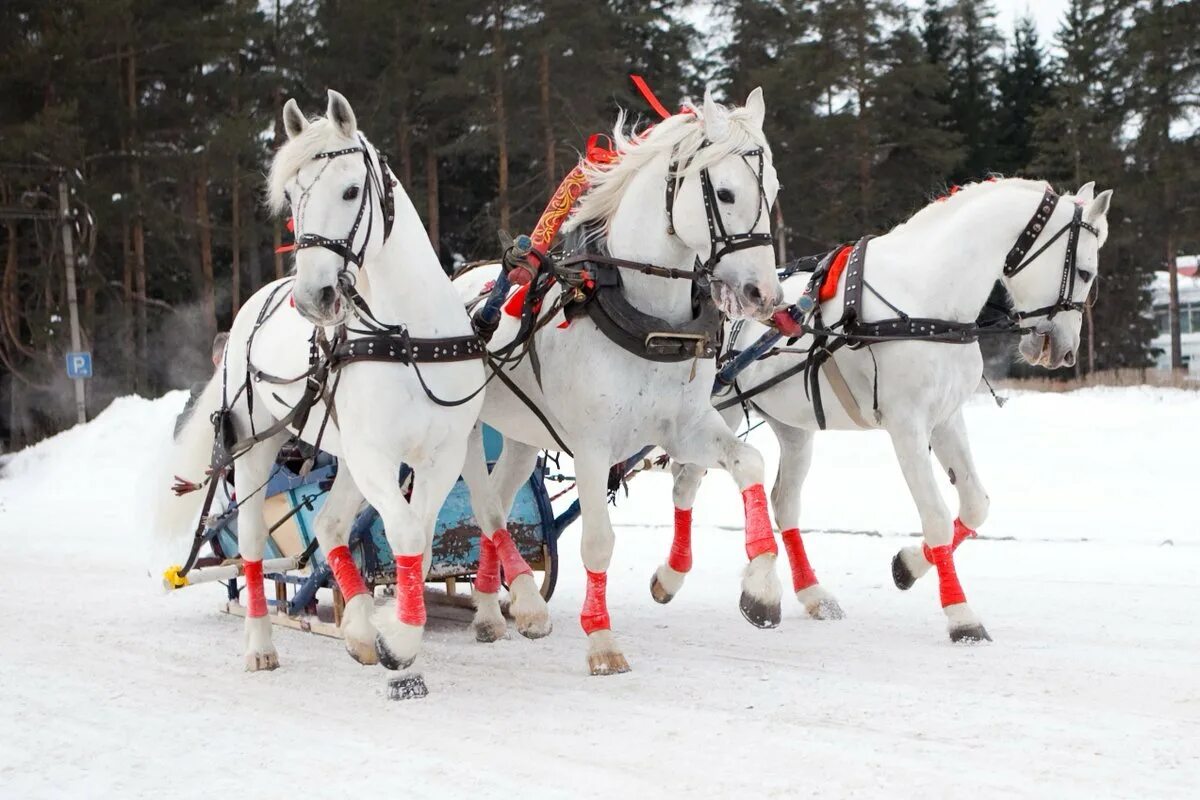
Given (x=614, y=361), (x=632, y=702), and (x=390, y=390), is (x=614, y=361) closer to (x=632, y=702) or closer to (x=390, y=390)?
(x=390, y=390)

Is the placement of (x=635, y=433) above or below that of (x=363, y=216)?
below

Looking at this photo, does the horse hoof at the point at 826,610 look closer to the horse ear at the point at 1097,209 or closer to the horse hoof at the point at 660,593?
the horse hoof at the point at 660,593

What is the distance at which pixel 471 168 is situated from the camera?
27891mm

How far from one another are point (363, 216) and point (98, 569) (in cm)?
609

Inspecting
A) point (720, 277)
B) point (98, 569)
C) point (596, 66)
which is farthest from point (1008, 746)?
point (596, 66)

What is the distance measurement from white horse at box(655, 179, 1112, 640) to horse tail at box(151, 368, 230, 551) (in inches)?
106

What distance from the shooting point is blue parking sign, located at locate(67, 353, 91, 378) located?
64.1ft

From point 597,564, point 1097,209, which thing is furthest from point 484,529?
point 1097,209

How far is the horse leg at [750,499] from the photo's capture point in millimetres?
5008

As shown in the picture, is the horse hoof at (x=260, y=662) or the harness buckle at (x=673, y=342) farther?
the horse hoof at (x=260, y=662)

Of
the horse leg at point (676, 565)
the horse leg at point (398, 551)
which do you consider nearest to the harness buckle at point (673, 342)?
the horse leg at point (398, 551)

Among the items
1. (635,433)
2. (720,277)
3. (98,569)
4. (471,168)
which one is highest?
(471,168)

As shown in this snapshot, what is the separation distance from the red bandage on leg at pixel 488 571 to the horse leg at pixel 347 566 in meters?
0.84

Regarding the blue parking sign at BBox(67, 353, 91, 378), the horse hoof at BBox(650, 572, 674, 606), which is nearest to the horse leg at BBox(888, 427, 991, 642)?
the horse hoof at BBox(650, 572, 674, 606)
